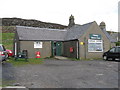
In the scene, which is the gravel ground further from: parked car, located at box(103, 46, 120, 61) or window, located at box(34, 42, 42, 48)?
window, located at box(34, 42, 42, 48)

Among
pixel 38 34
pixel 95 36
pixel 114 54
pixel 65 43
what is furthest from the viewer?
pixel 65 43

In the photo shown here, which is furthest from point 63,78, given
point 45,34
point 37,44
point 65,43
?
point 45,34

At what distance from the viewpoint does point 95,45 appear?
72.6ft

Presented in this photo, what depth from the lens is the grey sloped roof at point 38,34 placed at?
21991 mm

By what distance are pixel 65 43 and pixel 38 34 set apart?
452 cm

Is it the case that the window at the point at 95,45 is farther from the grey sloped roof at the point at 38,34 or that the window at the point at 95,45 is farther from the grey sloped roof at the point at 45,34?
the grey sloped roof at the point at 38,34

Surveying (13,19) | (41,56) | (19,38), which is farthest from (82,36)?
(13,19)

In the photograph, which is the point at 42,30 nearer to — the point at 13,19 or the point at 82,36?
the point at 82,36

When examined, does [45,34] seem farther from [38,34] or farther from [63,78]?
[63,78]

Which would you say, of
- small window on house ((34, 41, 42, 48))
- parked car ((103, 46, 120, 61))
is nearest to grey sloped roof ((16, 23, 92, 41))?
small window on house ((34, 41, 42, 48))

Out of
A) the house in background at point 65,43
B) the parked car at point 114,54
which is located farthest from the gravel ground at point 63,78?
the house in background at point 65,43

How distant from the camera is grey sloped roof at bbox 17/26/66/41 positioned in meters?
22.0

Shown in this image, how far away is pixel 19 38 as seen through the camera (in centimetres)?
2102

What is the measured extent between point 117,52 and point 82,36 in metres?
5.41
